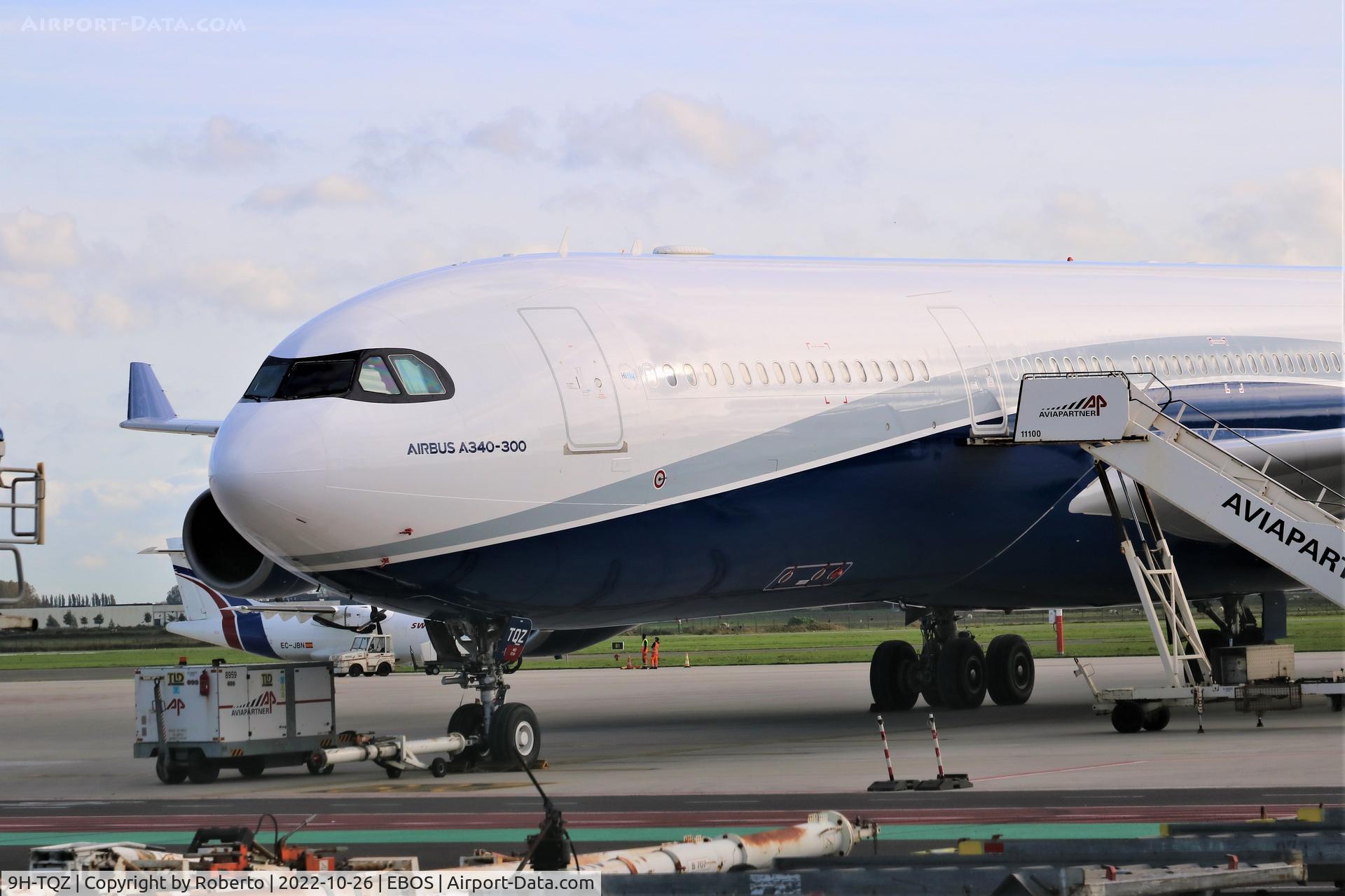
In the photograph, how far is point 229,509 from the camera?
56.5 feet

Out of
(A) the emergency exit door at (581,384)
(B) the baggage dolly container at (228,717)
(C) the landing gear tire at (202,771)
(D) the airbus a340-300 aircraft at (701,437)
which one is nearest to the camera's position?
(D) the airbus a340-300 aircraft at (701,437)

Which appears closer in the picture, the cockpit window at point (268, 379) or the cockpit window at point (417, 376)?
the cockpit window at point (417, 376)

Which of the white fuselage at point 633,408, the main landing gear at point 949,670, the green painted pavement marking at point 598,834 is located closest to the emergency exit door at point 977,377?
the white fuselage at point 633,408

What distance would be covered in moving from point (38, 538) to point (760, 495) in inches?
345

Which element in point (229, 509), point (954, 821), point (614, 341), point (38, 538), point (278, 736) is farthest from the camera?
point (278, 736)

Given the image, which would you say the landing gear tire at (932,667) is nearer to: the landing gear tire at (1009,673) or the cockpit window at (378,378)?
the landing gear tire at (1009,673)

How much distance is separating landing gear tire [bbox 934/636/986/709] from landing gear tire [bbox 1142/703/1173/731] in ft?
17.1

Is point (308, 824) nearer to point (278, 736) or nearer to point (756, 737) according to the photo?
point (278, 736)

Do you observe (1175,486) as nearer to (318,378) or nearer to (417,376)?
(417,376)

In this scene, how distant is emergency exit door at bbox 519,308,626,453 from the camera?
18.0 meters

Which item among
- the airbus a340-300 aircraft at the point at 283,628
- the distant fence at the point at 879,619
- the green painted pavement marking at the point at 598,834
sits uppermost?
the distant fence at the point at 879,619

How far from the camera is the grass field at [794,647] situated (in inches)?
2029

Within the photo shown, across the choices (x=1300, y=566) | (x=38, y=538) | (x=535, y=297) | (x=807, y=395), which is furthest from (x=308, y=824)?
(x=1300, y=566)

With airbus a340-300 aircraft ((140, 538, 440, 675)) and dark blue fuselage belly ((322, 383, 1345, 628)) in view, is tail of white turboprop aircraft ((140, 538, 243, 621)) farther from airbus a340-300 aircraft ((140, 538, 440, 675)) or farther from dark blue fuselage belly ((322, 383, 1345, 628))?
dark blue fuselage belly ((322, 383, 1345, 628))
